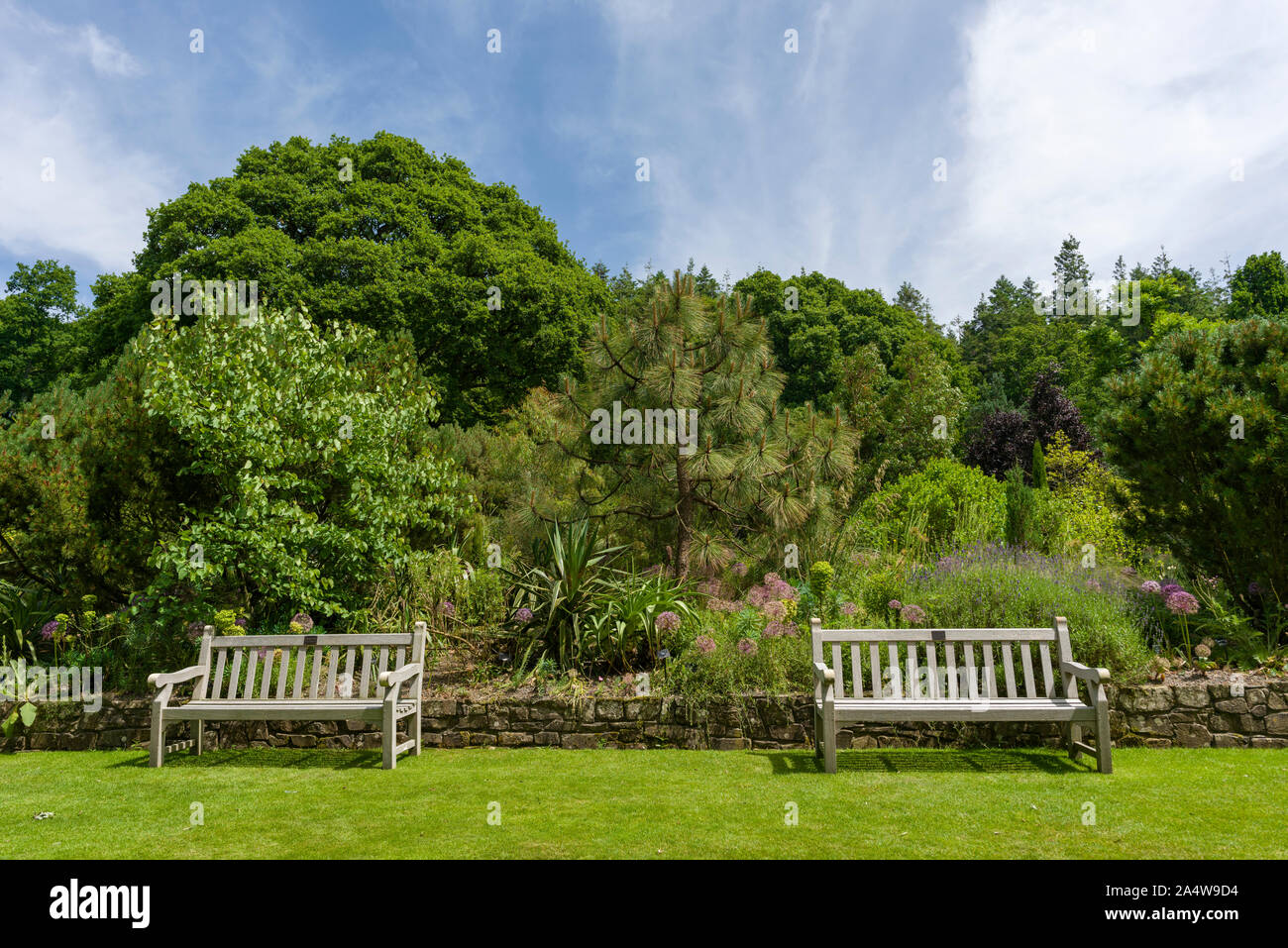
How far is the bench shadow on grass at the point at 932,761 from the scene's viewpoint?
200 inches

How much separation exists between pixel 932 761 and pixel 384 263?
1669cm

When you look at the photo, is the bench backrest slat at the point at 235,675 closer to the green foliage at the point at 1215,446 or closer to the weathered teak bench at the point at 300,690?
the weathered teak bench at the point at 300,690

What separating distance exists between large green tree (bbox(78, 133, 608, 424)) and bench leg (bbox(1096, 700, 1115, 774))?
15.3 m

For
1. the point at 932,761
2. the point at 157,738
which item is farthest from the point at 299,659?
the point at 932,761

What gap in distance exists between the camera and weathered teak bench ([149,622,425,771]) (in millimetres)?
5480

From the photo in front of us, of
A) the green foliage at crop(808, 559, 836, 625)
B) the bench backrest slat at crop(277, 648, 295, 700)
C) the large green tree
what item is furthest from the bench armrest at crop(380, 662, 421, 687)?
the large green tree

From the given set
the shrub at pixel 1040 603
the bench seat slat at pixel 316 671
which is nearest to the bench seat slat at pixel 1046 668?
the shrub at pixel 1040 603

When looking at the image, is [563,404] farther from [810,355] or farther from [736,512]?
[810,355]

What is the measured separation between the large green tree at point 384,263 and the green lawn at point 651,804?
13381mm

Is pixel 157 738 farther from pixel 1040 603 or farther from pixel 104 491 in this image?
pixel 1040 603
